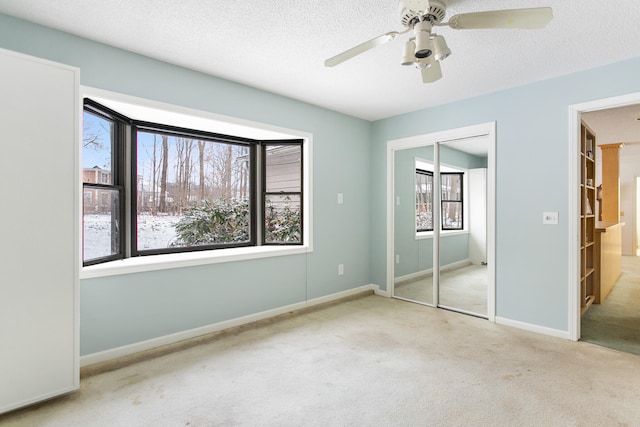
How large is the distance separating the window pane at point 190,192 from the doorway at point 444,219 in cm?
195

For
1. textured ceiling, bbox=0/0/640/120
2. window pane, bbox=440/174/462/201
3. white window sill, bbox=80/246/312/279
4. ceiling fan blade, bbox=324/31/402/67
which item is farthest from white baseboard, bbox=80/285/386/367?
ceiling fan blade, bbox=324/31/402/67

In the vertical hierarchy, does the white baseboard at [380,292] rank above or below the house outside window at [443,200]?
below

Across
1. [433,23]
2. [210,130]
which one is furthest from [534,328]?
[210,130]

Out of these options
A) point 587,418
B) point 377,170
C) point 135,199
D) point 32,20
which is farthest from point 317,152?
point 587,418

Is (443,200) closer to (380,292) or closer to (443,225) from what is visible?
(443,225)

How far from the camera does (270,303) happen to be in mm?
3568

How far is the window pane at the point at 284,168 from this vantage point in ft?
13.3

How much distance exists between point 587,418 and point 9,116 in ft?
11.9

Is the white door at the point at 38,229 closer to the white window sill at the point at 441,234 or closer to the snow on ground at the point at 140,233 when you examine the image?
the snow on ground at the point at 140,233

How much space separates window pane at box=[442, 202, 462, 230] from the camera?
3.89 m

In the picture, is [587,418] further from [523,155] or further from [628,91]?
[628,91]

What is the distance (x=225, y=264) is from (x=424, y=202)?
8.04 ft

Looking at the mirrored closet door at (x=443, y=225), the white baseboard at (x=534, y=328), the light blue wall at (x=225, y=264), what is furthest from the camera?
the mirrored closet door at (x=443, y=225)

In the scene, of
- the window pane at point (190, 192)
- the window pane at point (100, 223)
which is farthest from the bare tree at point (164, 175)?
the window pane at point (100, 223)
